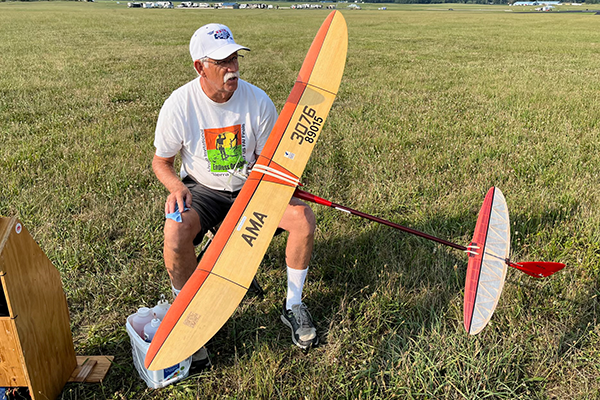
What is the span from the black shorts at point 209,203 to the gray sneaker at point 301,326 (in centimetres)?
96

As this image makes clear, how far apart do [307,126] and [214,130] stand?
81 cm

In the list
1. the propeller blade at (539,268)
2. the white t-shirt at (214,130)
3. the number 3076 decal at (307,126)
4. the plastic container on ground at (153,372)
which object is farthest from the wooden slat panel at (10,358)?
the propeller blade at (539,268)

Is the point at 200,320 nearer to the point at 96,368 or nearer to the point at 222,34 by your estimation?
the point at 96,368

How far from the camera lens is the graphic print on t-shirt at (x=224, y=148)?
337cm

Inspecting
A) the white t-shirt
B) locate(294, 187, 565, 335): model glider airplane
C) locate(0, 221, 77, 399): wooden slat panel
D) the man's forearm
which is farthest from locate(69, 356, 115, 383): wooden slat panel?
locate(294, 187, 565, 335): model glider airplane

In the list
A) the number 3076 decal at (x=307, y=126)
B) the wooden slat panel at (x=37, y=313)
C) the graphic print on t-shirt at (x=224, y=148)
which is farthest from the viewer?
the graphic print on t-shirt at (x=224, y=148)

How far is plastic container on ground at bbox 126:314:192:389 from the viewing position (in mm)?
2686

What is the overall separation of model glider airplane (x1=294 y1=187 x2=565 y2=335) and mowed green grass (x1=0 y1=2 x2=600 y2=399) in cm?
31

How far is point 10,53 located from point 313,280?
17.9 metres

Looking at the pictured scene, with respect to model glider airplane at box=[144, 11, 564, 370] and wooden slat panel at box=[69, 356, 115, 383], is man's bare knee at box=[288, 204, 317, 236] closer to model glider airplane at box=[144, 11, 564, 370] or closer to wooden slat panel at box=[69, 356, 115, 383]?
model glider airplane at box=[144, 11, 564, 370]

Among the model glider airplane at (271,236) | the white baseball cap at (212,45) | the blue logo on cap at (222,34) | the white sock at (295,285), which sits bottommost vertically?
the white sock at (295,285)

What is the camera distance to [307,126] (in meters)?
3.14

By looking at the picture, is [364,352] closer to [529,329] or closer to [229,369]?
[229,369]

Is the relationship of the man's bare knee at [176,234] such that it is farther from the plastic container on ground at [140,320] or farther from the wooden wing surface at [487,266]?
the wooden wing surface at [487,266]
